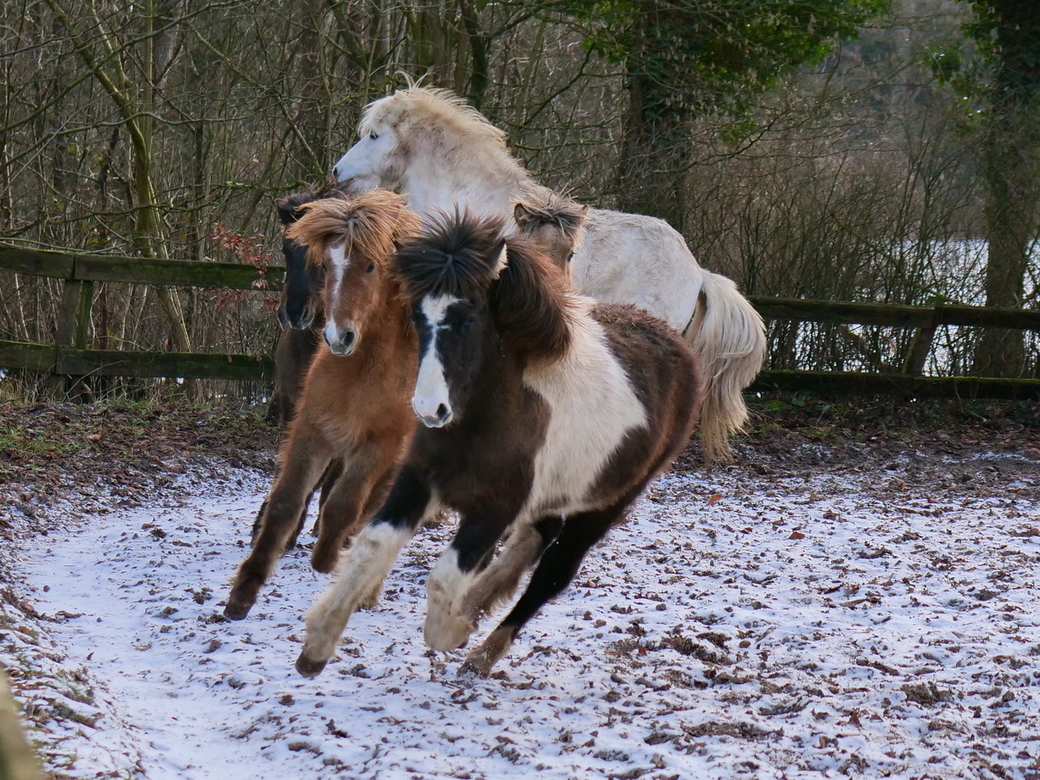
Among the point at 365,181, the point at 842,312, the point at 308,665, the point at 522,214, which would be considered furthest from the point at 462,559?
the point at 842,312

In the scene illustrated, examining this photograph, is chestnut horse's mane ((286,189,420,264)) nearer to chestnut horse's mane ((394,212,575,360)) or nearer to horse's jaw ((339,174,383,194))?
chestnut horse's mane ((394,212,575,360))

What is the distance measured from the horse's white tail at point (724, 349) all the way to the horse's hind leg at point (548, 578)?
10.6 feet

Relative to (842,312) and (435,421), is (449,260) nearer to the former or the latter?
(435,421)

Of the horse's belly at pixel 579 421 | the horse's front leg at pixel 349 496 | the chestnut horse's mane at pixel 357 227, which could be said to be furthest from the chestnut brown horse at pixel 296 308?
the horse's belly at pixel 579 421

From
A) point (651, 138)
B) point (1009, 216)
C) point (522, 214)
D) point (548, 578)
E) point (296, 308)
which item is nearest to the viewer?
point (548, 578)

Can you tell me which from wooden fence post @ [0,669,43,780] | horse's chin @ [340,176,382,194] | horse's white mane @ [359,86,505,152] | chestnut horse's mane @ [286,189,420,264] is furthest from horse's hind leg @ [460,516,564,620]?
horse's white mane @ [359,86,505,152]

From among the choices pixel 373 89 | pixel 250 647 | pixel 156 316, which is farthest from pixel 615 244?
pixel 156 316

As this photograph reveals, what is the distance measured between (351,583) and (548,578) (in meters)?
0.98

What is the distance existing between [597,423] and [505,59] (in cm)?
903

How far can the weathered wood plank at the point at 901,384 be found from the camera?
1010 cm

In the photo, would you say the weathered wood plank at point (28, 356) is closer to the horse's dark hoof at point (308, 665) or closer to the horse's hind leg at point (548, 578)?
the horse's hind leg at point (548, 578)

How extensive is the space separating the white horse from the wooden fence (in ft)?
5.98

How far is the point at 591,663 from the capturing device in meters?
4.41

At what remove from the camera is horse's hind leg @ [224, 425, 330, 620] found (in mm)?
→ 4438
